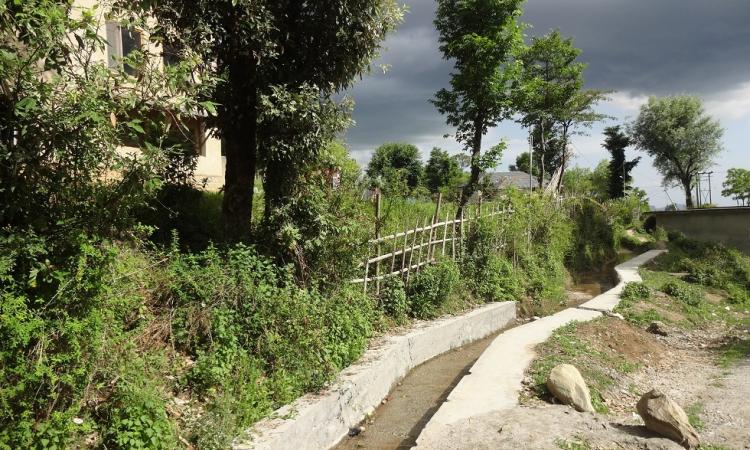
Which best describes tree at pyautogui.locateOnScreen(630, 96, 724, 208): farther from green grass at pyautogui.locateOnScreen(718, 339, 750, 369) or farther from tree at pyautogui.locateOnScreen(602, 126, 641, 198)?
green grass at pyautogui.locateOnScreen(718, 339, 750, 369)

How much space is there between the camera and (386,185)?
32.2 feet

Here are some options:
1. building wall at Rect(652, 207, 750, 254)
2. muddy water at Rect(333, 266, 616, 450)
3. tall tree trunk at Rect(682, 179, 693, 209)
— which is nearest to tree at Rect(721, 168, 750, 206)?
tall tree trunk at Rect(682, 179, 693, 209)

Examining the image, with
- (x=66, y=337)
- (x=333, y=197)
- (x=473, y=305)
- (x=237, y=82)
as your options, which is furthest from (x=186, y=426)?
(x=473, y=305)

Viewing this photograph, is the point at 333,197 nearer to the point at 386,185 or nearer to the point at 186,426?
the point at 386,185

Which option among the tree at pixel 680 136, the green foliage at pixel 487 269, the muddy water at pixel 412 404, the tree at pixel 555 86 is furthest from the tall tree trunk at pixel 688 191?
the muddy water at pixel 412 404

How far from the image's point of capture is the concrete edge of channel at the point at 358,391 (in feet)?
14.1

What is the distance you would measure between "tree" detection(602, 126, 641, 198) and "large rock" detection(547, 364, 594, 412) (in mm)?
43165

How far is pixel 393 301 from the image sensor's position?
8.32 metres

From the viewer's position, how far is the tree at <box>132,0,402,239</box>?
5980mm

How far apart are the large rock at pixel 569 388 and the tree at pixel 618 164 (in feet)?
142

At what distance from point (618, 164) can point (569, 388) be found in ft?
148

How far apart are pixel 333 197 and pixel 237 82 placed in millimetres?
1916

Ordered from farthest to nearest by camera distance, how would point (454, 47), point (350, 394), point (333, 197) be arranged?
point (454, 47) → point (333, 197) → point (350, 394)

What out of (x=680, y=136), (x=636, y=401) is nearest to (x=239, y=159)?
(x=636, y=401)
